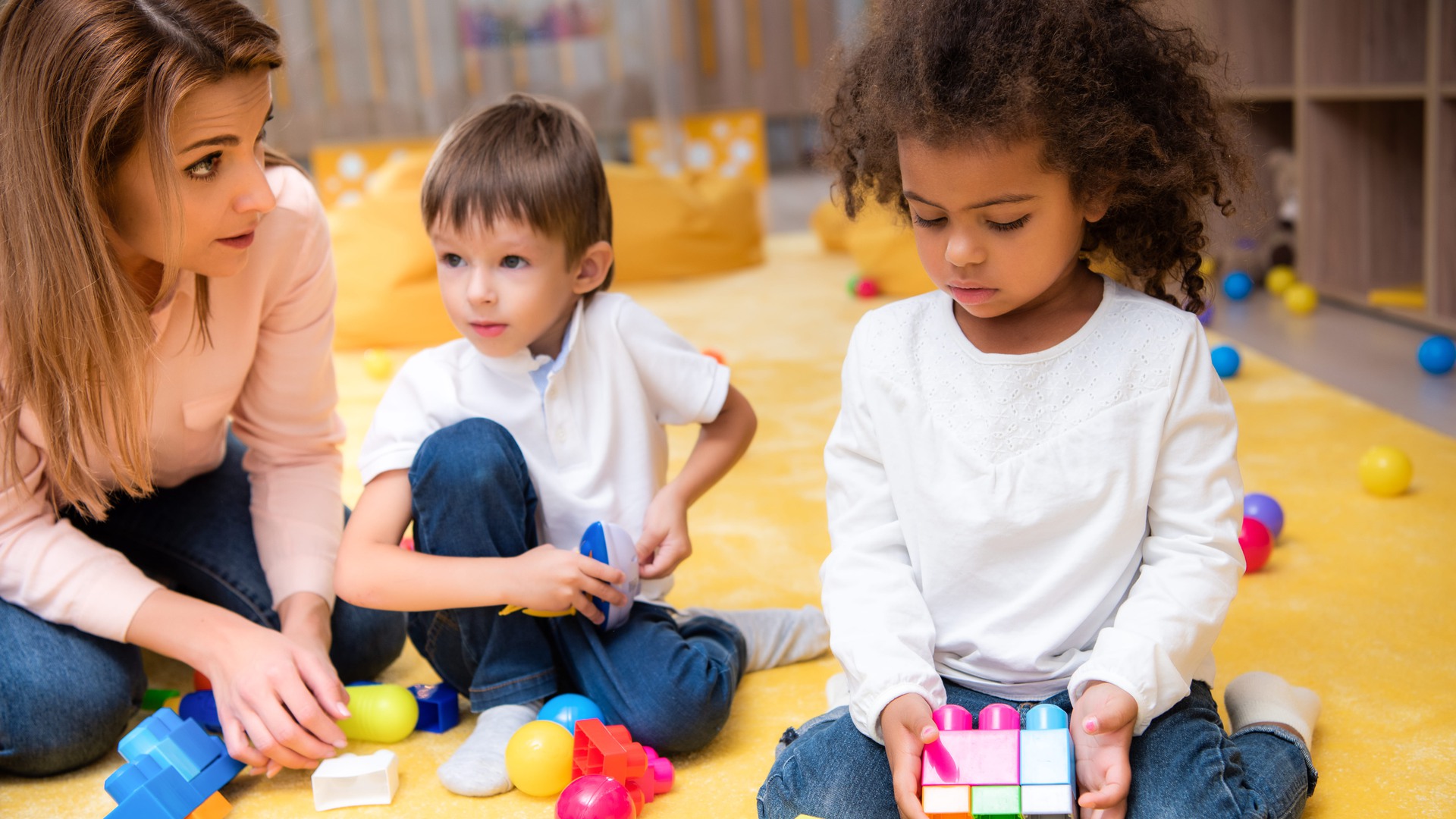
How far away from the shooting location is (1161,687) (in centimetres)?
91

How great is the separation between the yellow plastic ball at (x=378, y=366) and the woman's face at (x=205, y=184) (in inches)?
63.4

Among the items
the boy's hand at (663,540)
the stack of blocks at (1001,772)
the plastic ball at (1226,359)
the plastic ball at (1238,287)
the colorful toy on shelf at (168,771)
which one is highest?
the boy's hand at (663,540)

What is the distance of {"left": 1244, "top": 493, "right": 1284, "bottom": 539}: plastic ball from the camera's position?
151 centimetres

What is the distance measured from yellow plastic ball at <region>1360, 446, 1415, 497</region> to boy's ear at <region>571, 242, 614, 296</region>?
1.08m

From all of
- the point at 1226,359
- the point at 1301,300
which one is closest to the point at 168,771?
the point at 1226,359

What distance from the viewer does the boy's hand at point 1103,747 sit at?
870 millimetres

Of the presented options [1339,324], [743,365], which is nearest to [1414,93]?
[1339,324]

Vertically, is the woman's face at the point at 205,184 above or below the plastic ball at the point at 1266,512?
above

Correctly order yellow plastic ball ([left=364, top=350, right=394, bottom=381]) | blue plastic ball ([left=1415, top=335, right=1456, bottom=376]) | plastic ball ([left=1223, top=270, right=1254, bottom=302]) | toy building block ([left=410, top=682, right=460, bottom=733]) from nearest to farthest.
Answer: toy building block ([left=410, top=682, right=460, bottom=733])
blue plastic ball ([left=1415, top=335, right=1456, bottom=376])
yellow plastic ball ([left=364, top=350, right=394, bottom=381])
plastic ball ([left=1223, top=270, right=1254, bottom=302])

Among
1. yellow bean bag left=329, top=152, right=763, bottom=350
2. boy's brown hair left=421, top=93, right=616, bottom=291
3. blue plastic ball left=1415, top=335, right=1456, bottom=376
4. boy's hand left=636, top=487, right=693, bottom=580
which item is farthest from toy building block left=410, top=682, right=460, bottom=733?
blue plastic ball left=1415, top=335, right=1456, bottom=376

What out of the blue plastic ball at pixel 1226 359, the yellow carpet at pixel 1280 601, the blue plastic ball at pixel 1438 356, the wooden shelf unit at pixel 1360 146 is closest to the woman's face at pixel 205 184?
the yellow carpet at pixel 1280 601

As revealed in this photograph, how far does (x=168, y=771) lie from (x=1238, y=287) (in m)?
2.69

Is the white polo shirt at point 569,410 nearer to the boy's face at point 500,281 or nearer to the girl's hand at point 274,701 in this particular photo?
the boy's face at point 500,281

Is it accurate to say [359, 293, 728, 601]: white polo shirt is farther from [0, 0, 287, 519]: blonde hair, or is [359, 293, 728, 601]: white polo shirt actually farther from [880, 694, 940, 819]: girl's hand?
[880, 694, 940, 819]: girl's hand
